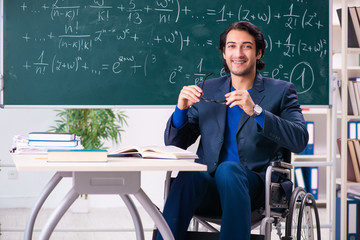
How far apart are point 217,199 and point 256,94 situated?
1.73 feet

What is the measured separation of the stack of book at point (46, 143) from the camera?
2.18 m

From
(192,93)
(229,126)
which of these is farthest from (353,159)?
(192,93)

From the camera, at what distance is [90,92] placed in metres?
3.33

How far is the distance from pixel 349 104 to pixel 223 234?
7.13ft

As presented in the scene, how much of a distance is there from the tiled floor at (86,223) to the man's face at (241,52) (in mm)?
2009

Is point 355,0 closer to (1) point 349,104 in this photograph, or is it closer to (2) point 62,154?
(1) point 349,104

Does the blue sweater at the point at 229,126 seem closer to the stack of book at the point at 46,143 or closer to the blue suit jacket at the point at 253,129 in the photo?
the blue suit jacket at the point at 253,129

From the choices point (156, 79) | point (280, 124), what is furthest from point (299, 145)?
point (156, 79)

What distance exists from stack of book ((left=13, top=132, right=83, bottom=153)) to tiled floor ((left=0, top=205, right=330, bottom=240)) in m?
1.96

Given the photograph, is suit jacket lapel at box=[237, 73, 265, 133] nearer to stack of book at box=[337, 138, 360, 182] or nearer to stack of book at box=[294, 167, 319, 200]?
stack of book at box=[337, 138, 360, 182]

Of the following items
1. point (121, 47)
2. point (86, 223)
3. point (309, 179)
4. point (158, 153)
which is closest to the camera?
point (158, 153)

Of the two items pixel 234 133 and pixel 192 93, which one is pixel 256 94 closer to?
pixel 234 133

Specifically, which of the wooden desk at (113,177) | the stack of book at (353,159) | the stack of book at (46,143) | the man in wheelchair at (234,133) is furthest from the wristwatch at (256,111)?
the stack of book at (353,159)

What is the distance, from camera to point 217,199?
2.15 m
